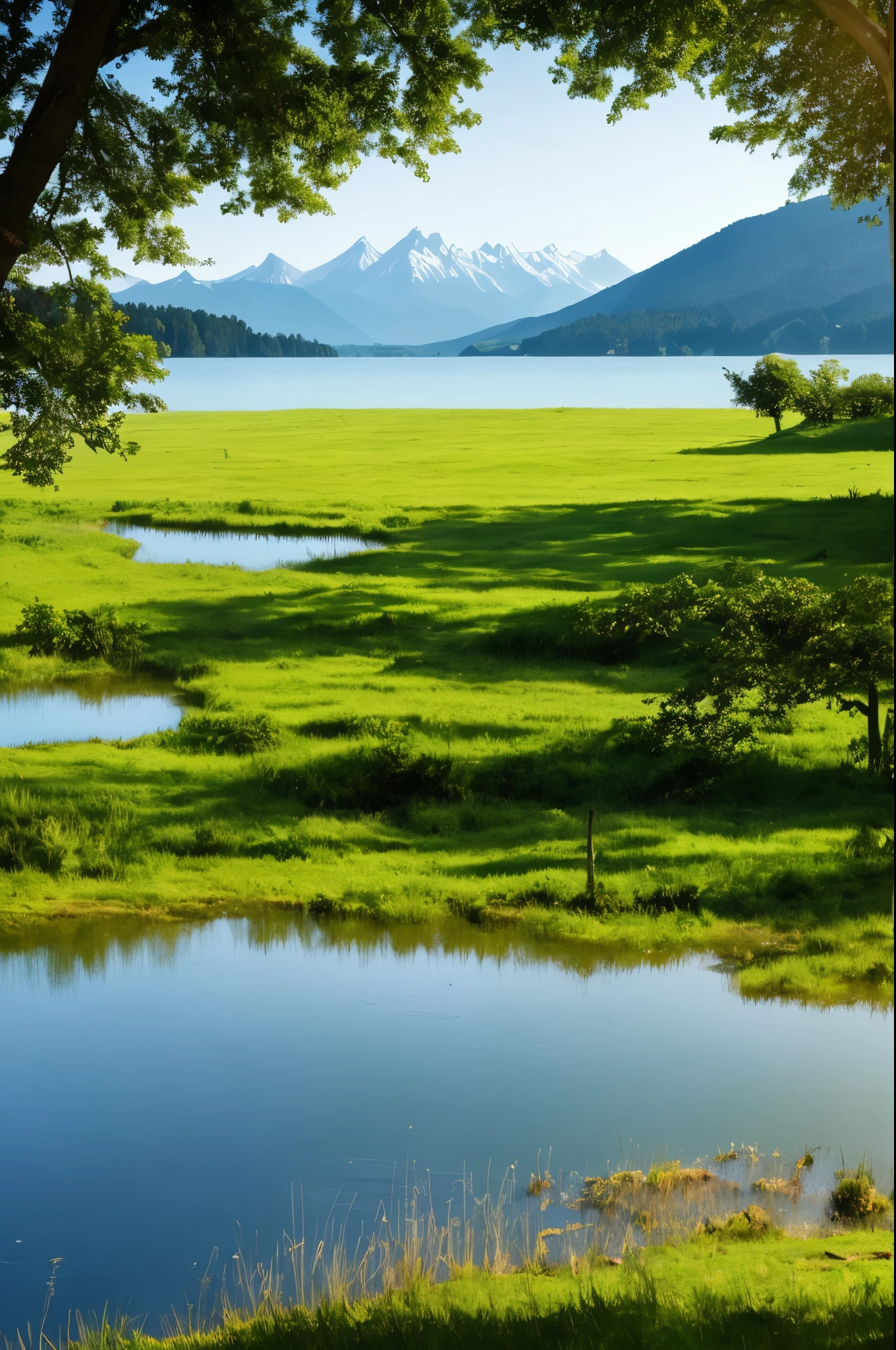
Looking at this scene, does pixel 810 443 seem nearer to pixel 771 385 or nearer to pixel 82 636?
pixel 771 385

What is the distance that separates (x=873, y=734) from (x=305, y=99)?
14.2 m

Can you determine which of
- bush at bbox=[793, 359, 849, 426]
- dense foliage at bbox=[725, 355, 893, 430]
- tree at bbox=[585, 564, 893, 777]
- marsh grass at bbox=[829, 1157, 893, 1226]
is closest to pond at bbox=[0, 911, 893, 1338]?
marsh grass at bbox=[829, 1157, 893, 1226]

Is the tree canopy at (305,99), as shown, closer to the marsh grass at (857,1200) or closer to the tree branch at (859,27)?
the tree branch at (859,27)

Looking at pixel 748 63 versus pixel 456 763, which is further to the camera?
pixel 456 763

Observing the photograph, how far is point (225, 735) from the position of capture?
82.2 ft

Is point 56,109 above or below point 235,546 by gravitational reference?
above

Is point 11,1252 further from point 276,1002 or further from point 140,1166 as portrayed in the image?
point 276,1002

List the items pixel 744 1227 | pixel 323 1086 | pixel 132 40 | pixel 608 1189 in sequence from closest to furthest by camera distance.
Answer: pixel 744 1227
pixel 608 1189
pixel 323 1086
pixel 132 40

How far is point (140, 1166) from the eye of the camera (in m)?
11.2

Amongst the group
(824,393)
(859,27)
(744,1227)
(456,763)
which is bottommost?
(744,1227)

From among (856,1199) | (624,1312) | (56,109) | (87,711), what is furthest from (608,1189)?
(87,711)

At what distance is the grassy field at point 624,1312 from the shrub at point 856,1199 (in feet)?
3.66

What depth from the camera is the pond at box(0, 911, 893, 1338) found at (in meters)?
10.4

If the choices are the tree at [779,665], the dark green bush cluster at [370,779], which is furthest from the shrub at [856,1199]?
the dark green bush cluster at [370,779]
